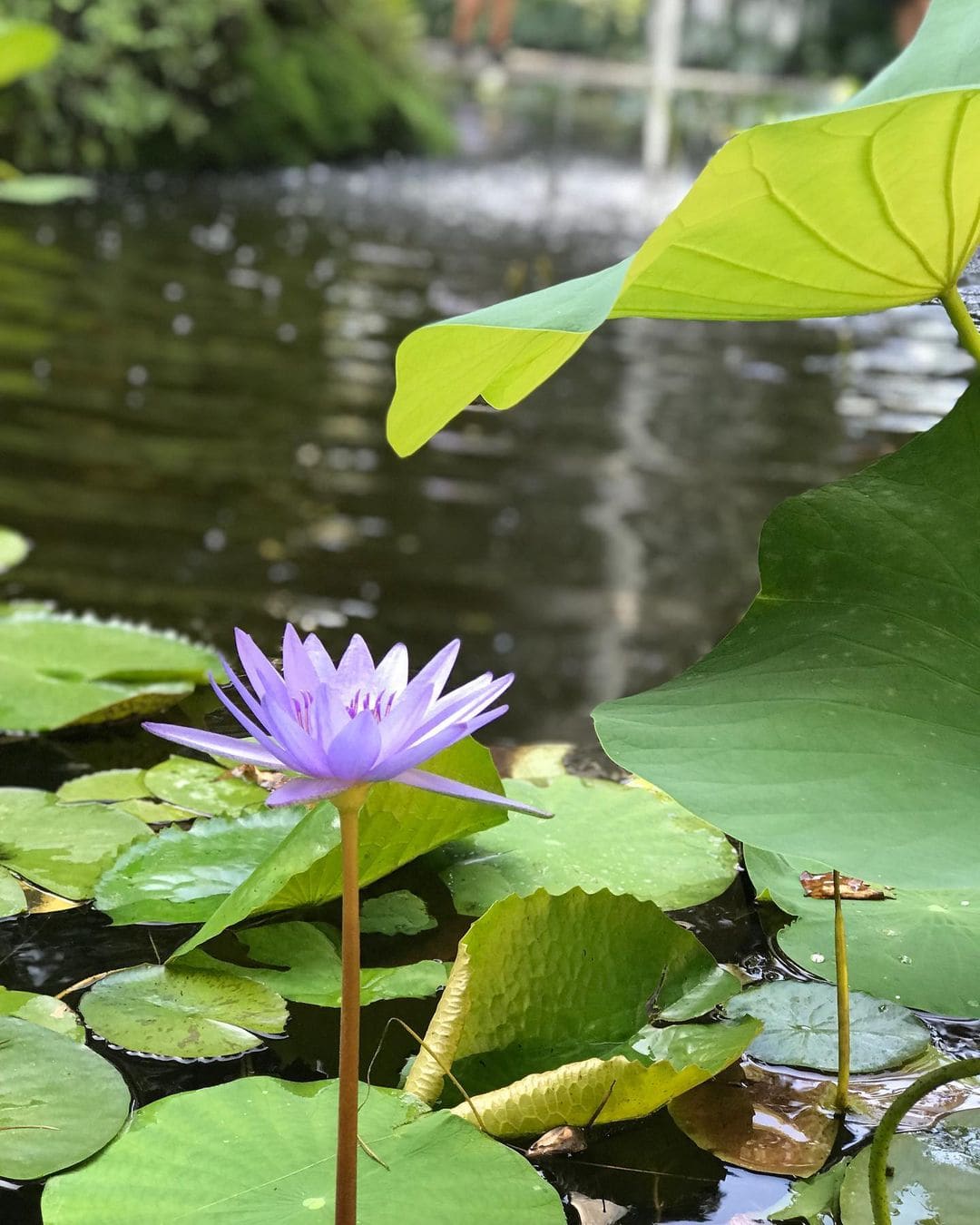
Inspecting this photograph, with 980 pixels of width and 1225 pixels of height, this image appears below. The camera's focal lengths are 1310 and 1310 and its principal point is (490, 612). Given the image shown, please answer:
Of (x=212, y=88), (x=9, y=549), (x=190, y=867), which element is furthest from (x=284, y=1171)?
(x=212, y=88)

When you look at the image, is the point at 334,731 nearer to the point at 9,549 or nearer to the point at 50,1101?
the point at 50,1101

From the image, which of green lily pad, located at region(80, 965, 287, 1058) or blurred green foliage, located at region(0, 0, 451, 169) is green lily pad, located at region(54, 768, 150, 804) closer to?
green lily pad, located at region(80, 965, 287, 1058)

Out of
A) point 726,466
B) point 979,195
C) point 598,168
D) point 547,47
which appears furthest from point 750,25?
point 979,195

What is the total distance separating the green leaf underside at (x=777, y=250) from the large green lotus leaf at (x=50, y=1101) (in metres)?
0.24

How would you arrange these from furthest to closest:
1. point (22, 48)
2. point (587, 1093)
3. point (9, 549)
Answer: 1. point (9, 549)
2. point (22, 48)
3. point (587, 1093)

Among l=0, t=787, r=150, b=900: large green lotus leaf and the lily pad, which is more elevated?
l=0, t=787, r=150, b=900: large green lotus leaf

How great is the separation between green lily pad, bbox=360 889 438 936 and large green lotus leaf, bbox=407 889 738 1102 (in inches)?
4.4

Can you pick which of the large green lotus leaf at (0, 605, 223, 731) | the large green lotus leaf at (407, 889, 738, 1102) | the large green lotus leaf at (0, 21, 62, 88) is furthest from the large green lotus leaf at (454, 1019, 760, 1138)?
the large green lotus leaf at (0, 21, 62, 88)

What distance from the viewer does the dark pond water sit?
0.57 meters

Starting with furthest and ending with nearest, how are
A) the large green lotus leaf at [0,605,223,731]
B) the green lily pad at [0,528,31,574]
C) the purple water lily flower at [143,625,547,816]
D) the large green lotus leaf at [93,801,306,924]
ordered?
the green lily pad at [0,528,31,574] < the large green lotus leaf at [0,605,223,731] < the large green lotus leaf at [93,801,306,924] < the purple water lily flower at [143,625,547,816]

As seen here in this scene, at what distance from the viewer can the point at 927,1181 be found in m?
0.41

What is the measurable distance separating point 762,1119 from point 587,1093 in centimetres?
7

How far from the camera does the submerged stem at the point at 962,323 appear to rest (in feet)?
1.58

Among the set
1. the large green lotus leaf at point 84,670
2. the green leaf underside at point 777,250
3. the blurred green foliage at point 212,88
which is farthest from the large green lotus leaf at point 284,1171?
the blurred green foliage at point 212,88
